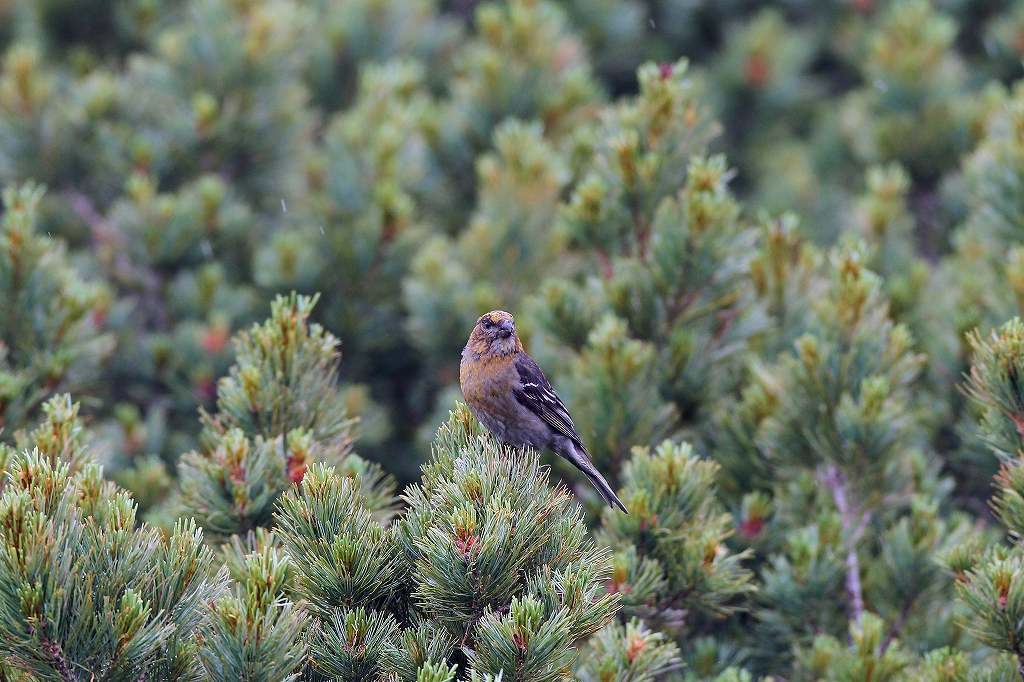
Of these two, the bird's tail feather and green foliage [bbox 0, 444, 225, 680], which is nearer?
green foliage [bbox 0, 444, 225, 680]

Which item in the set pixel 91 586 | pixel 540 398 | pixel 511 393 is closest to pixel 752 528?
pixel 540 398

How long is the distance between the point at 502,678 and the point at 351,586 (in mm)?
448

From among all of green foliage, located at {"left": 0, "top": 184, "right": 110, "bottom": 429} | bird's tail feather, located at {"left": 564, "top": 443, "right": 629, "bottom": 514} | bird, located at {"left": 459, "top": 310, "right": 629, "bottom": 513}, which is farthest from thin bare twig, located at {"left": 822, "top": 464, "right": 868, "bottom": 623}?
green foliage, located at {"left": 0, "top": 184, "right": 110, "bottom": 429}

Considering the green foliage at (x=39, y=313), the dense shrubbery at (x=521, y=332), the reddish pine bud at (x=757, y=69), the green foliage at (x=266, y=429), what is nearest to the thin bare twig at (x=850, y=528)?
the dense shrubbery at (x=521, y=332)

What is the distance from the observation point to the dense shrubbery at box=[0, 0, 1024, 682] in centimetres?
321

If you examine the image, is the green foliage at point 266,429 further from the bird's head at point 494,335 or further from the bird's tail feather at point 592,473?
the bird's head at point 494,335

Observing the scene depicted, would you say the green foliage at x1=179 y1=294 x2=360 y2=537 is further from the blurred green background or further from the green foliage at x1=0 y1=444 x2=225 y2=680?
the blurred green background

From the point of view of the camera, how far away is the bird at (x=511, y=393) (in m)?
5.23

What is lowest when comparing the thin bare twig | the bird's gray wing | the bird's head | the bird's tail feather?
the thin bare twig

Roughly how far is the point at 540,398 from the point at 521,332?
2.69 feet

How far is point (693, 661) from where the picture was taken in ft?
14.7

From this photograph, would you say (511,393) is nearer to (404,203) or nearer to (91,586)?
(404,203)

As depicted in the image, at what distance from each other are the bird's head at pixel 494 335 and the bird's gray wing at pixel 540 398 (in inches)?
2.9

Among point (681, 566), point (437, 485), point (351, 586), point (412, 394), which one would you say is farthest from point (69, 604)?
point (412, 394)
